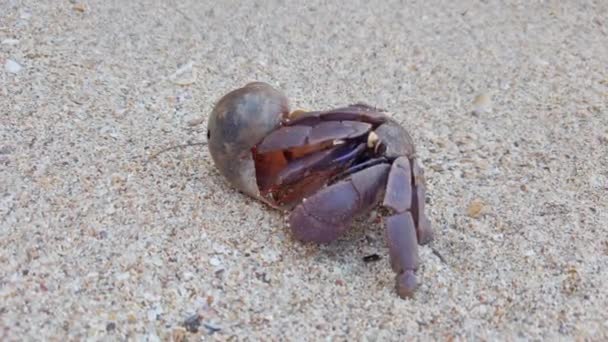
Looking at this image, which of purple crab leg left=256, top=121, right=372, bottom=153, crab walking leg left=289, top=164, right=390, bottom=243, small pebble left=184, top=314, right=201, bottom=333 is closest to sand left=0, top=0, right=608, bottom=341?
small pebble left=184, top=314, right=201, bottom=333

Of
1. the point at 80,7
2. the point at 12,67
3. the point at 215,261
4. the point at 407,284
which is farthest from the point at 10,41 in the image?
the point at 407,284

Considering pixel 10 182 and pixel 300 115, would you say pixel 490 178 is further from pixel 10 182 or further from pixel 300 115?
pixel 10 182

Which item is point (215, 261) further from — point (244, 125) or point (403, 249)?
point (403, 249)

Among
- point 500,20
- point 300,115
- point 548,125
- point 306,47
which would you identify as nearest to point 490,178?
point 548,125

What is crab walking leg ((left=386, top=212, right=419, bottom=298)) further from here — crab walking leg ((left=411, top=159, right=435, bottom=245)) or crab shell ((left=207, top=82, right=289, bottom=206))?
crab shell ((left=207, top=82, right=289, bottom=206))

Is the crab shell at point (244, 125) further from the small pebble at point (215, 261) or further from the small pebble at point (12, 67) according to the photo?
the small pebble at point (12, 67)

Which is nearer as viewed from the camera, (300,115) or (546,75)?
(300,115)

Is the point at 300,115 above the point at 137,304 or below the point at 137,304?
above
